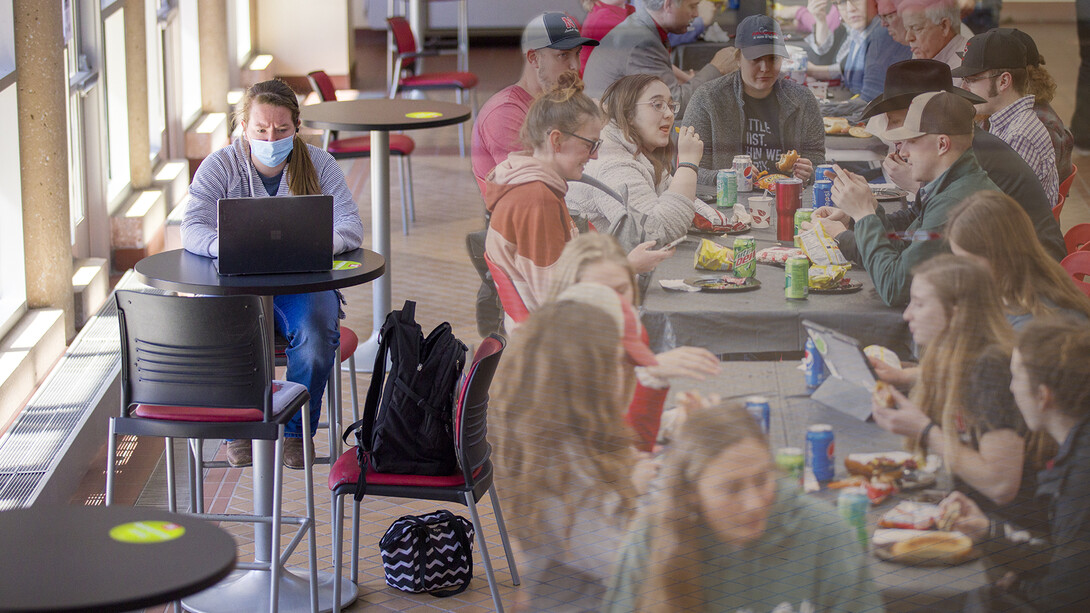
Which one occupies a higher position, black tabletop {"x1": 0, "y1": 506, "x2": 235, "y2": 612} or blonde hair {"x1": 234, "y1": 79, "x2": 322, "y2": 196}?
blonde hair {"x1": 234, "y1": 79, "x2": 322, "y2": 196}

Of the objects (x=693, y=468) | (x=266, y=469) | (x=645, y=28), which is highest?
(x=645, y=28)

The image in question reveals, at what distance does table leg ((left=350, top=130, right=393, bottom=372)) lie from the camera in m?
4.84

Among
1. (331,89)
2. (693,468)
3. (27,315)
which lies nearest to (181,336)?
(693,468)

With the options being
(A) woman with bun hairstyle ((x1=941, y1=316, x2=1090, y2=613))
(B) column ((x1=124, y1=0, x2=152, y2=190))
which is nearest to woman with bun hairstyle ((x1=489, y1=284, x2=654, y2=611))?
(A) woman with bun hairstyle ((x1=941, y1=316, x2=1090, y2=613))

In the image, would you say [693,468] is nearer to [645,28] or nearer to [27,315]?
[645,28]

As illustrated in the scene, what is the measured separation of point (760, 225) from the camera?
7.80ft

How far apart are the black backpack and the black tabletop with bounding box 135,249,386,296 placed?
226mm

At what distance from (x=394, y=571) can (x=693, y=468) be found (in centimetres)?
100

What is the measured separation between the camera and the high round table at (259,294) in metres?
2.78

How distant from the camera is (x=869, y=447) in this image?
217cm

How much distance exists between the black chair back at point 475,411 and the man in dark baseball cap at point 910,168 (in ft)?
2.46

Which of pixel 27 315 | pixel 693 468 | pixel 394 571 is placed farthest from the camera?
pixel 27 315

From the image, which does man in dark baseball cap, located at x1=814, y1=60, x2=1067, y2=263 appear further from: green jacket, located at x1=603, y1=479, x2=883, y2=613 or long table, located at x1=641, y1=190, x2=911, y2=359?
green jacket, located at x1=603, y1=479, x2=883, y2=613

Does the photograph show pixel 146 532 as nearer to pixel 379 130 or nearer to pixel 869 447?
pixel 869 447
